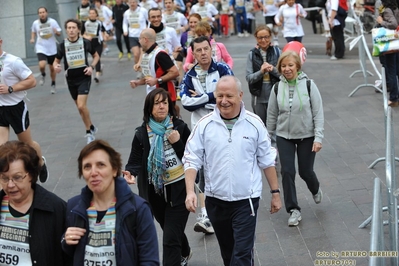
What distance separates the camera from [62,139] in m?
12.2

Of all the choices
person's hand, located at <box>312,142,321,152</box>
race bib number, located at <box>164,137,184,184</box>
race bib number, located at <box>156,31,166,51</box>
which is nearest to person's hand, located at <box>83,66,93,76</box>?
race bib number, located at <box>156,31,166,51</box>

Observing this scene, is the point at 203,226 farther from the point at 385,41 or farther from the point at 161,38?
the point at 161,38

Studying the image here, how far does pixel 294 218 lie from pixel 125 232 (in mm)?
3740

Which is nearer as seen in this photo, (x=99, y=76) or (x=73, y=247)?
(x=73, y=247)

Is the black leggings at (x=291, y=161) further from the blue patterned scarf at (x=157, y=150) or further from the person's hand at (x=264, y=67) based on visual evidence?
the blue patterned scarf at (x=157, y=150)

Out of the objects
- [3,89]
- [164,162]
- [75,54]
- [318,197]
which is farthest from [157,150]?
[75,54]

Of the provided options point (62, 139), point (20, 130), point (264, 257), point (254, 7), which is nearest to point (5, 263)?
point (264, 257)

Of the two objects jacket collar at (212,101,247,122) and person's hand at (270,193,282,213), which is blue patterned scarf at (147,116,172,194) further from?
person's hand at (270,193,282,213)

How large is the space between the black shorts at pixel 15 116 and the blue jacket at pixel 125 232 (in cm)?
501

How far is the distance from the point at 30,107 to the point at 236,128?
1052cm

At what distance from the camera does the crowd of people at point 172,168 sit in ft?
13.2

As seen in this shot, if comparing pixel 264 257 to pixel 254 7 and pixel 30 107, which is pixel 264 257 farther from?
pixel 254 7

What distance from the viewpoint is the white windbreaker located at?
5.41 m

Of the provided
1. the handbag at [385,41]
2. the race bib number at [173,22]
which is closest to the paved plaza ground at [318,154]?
the handbag at [385,41]
